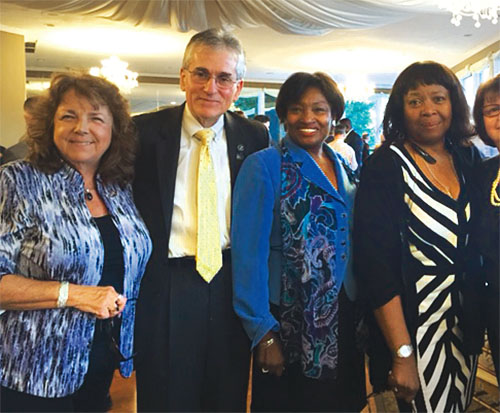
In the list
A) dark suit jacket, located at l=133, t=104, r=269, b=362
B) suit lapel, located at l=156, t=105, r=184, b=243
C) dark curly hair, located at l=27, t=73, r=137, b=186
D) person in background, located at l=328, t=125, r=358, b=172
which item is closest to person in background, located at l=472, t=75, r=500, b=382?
dark suit jacket, located at l=133, t=104, r=269, b=362

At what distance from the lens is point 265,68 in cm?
1008

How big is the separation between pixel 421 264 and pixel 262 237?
498mm

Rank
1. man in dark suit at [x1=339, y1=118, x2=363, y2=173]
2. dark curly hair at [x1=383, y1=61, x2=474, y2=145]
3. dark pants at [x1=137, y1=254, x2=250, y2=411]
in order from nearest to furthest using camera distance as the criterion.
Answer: dark curly hair at [x1=383, y1=61, x2=474, y2=145] < dark pants at [x1=137, y1=254, x2=250, y2=411] < man in dark suit at [x1=339, y1=118, x2=363, y2=173]

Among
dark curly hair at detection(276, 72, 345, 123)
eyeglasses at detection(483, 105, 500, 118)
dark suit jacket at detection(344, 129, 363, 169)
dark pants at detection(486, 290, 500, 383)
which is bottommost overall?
dark pants at detection(486, 290, 500, 383)

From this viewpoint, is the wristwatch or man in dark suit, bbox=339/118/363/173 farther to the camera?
man in dark suit, bbox=339/118/363/173

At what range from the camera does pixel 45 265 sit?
1381 millimetres

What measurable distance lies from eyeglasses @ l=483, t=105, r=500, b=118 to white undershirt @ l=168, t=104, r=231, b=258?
90 cm

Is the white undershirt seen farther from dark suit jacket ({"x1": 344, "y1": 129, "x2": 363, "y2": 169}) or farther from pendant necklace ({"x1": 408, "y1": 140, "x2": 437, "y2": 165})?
dark suit jacket ({"x1": 344, "y1": 129, "x2": 363, "y2": 169})

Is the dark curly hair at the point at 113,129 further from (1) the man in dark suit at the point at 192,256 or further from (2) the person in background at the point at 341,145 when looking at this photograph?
(2) the person in background at the point at 341,145

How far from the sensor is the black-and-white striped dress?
1.48 metres

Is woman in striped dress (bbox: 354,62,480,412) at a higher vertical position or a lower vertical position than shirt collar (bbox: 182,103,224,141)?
lower

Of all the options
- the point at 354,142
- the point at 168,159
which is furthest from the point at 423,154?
the point at 354,142

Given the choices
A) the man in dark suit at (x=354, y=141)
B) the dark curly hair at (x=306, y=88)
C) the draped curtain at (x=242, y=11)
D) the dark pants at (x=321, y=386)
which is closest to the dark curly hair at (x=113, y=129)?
the dark curly hair at (x=306, y=88)

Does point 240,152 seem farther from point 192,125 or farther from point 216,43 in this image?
point 216,43
